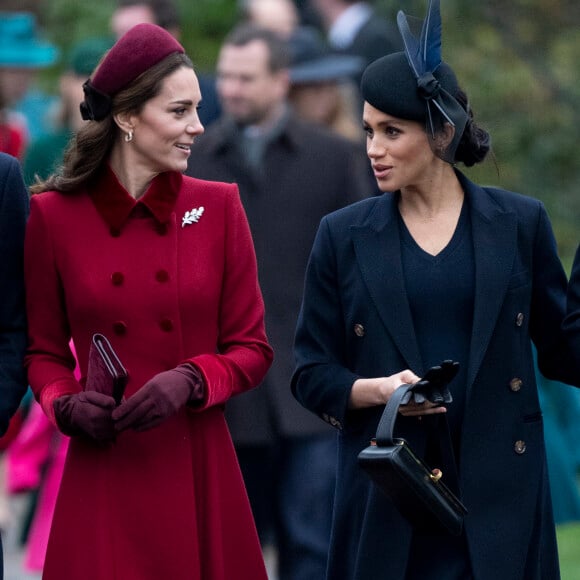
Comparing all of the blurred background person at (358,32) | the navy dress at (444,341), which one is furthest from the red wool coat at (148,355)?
the blurred background person at (358,32)

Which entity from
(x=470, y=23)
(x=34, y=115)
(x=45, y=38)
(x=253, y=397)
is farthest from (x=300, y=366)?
(x=45, y=38)

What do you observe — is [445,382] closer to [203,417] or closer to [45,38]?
[203,417]

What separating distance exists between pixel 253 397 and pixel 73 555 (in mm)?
2555

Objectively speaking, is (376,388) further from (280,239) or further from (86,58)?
(86,58)

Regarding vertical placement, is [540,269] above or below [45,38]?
below

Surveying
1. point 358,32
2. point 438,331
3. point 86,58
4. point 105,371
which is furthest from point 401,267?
point 358,32

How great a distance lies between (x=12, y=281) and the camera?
18.8ft

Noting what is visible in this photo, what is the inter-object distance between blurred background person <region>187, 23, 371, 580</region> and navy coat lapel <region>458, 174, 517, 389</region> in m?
2.48

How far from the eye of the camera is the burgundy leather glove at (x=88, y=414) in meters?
5.41

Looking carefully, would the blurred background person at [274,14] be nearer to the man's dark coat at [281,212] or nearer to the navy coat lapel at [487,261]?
the man's dark coat at [281,212]

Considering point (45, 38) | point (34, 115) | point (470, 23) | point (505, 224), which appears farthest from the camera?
point (45, 38)

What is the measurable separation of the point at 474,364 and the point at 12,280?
1341 mm

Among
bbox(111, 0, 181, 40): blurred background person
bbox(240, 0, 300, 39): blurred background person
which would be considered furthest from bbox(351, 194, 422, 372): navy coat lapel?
bbox(240, 0, 300, 39): blurred background person

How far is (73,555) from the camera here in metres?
5.67
